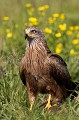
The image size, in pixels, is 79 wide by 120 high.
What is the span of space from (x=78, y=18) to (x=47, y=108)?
7263 millimetres

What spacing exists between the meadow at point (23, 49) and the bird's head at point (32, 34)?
56 centimetres

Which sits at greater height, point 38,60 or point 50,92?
point 38,60

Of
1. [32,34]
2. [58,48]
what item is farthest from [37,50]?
[58,48]

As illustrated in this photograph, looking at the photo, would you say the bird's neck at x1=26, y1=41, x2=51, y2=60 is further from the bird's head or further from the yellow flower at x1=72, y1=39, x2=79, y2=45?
the yellow flower at x1=72, y1=39, x2=79, y2=45

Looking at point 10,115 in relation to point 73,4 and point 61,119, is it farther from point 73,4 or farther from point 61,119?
point 73,4

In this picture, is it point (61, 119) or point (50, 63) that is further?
point (50, 63)

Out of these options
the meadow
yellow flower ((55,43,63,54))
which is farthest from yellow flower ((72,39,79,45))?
yellow flower ((55,43,63,54))

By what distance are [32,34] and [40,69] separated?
1.60 feet

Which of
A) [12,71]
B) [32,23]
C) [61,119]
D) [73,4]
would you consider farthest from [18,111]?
[73,4]

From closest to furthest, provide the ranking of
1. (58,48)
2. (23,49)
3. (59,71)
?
1. (59,71)
2. (23,49)
3. (58,48)

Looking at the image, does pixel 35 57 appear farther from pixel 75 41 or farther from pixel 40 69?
pixel 75 41

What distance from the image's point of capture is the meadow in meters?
Result: 7.20

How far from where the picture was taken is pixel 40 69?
7871 millimetres

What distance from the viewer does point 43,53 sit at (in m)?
7.99
